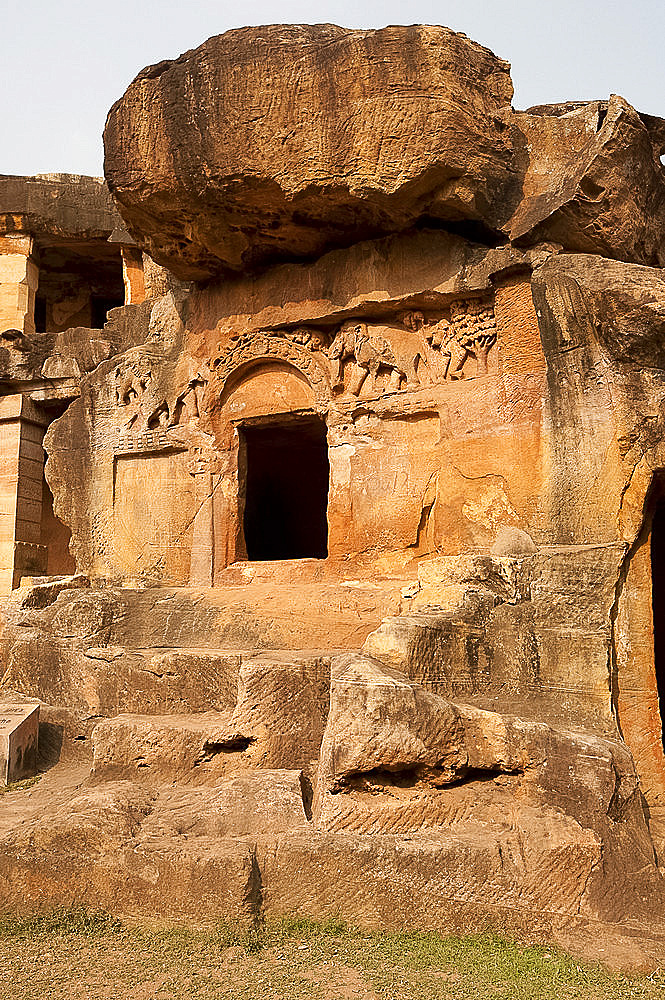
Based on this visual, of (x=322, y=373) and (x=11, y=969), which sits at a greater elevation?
(x=322, y=373)

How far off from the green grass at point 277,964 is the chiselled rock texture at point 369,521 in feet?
0.36

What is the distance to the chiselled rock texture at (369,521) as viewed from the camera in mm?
3566

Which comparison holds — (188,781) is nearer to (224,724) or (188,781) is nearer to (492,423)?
(224,724)

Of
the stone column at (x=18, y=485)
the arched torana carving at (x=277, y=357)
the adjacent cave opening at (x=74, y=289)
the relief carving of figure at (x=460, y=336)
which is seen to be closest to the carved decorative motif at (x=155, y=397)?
the arched torana carving at (x=277, y=357)

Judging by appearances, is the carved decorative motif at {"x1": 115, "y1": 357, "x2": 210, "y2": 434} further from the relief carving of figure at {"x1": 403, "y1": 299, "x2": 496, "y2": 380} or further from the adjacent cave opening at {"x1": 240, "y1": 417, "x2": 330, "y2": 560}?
the relief carving of figure at {"x1": 403, "y1": 299, "x2": 496, "y2": 380}

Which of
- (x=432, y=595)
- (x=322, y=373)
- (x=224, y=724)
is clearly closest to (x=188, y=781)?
(x=224, y=724)

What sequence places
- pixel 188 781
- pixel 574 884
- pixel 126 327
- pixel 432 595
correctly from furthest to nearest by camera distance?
pixel 126 327 → pixel 432 595 → pixel 188 781 → pixel 574 884

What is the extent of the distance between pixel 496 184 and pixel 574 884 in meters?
5.23

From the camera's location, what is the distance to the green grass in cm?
295

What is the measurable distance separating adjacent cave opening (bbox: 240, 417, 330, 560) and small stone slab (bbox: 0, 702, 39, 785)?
15.4 feet

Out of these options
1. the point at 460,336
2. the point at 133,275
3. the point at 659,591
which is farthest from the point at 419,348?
the point at 133,275

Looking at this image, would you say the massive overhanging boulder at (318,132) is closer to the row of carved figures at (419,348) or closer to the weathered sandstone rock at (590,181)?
the weathered sandstone rock at (590,181)

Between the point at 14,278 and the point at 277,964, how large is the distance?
42.0 feet

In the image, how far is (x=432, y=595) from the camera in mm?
5035
